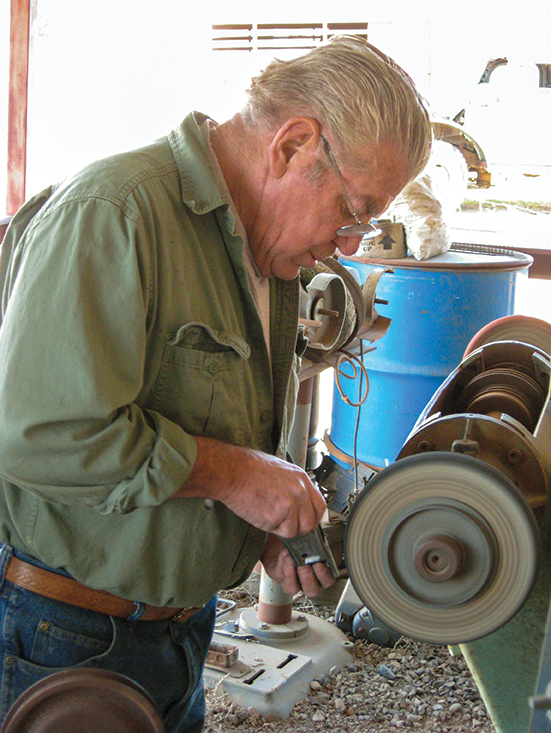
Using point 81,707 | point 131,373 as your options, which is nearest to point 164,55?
point 131,373

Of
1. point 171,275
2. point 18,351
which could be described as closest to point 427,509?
point 171,275

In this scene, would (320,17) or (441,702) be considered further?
(320,17)

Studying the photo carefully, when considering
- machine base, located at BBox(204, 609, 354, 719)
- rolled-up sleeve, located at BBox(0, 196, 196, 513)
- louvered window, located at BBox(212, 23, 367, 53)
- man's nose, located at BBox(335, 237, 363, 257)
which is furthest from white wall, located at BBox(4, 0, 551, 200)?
rolled-up sleeve, located at BBox(0, 196, 196, 513)

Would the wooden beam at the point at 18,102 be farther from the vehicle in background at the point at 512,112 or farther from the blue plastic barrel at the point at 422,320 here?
the vehicle in background at the point at 512,112

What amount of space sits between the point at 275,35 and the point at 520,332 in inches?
136

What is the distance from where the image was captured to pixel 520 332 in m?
2.23

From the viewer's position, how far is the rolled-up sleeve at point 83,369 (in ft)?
2.84

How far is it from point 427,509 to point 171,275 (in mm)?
545

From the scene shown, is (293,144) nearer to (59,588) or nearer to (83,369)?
(83,369)

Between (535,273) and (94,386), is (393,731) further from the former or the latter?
(535,273)

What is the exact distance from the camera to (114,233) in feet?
2.99

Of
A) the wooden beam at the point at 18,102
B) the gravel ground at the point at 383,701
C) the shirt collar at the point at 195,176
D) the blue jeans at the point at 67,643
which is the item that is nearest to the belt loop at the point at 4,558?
the blue jeans at the point at 67,643

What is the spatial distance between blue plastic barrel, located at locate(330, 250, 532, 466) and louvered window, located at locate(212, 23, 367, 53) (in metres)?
2.20

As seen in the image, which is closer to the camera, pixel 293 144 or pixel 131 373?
pixel 131 373
